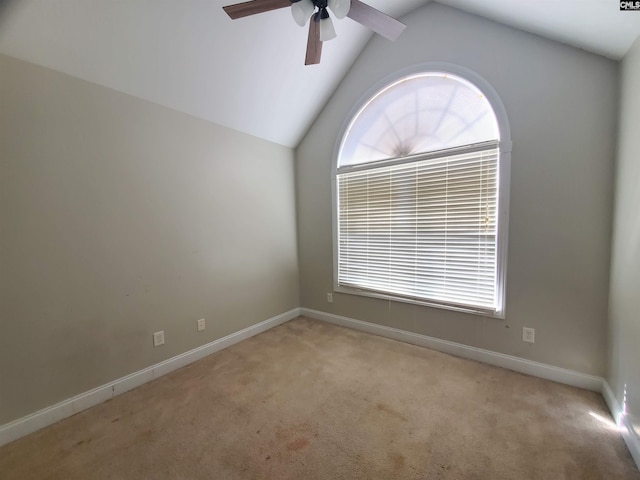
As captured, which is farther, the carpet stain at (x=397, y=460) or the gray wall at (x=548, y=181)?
the gray wall at (x=548, y=181)

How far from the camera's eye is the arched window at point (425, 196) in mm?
2189

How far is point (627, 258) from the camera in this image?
1.53 meters

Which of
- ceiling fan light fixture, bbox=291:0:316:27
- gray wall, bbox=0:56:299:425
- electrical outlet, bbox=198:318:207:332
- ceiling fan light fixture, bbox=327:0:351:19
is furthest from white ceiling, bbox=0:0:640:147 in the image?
electrical outlet, bbox=198:318:207:332

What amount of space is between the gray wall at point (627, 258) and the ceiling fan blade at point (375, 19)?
1.40 m

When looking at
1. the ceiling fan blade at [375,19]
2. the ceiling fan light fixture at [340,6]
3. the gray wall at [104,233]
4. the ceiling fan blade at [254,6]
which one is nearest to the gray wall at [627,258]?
the ceiling fan blade at [375,19]

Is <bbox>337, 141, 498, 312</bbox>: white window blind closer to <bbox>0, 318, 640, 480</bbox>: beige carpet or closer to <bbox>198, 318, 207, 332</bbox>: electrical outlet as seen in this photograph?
<bbox>0, 318, 640, 480</bbox>: beige carpet

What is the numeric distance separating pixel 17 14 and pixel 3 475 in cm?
246

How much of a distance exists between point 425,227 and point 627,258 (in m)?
1.31

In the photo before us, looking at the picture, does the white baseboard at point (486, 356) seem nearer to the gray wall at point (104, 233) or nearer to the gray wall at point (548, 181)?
the gray wall at point (548, 181)

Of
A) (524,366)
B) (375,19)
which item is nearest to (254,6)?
(375,19)

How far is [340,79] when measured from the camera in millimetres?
2910

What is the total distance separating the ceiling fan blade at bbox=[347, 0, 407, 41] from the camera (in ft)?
4.78

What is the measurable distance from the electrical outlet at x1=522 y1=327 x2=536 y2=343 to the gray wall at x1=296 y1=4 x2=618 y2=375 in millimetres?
30

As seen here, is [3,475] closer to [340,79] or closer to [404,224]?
[404,224]
